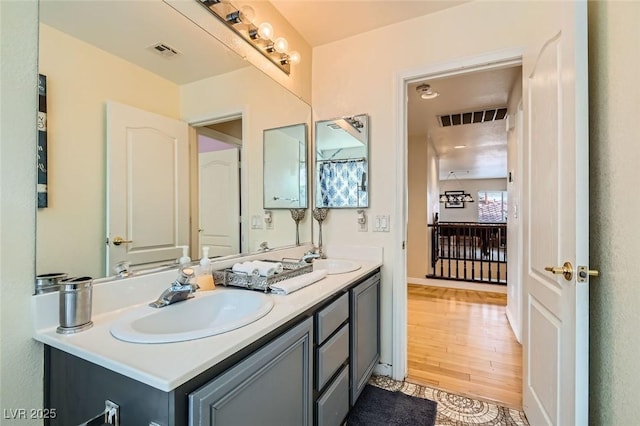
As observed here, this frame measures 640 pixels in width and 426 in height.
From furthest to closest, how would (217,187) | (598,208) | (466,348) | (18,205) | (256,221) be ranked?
(466,348) → (256,221) → (217,187) → (598,208) → (18,205)

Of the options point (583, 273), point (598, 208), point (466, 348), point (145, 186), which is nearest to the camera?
point (583, 273)

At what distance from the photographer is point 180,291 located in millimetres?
1144

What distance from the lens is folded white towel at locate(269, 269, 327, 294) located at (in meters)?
1.34

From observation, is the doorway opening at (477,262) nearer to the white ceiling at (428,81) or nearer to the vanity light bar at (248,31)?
the white ceiling at (428,81)

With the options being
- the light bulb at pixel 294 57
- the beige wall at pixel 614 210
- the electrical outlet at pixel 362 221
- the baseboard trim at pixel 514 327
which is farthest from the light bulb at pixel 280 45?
the baseboard trim at pixel 514 327

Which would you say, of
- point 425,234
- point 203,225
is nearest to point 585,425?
point 203,225

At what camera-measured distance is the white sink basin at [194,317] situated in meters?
0.85

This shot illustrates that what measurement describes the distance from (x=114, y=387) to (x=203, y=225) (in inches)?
34.3

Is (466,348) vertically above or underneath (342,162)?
underneath

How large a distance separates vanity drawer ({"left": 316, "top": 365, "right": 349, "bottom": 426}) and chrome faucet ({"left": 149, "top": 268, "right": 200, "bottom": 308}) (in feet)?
2.39

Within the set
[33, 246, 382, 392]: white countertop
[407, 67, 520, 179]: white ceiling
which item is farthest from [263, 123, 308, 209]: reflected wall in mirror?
[33, 246, 382, 392]: white countertop

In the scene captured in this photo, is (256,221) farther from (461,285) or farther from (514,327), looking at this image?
(461,285)

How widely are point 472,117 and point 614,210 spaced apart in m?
3.25

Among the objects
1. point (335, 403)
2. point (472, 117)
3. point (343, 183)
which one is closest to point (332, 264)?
point (343, 183)
